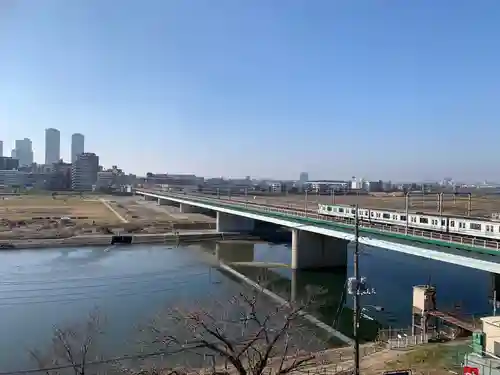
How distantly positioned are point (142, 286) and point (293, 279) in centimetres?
1161

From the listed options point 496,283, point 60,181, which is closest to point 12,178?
point 60,181

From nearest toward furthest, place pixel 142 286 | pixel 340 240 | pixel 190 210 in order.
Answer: pixel 142 286
pixel 340 240
pixel 190 210

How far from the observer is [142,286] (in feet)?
100

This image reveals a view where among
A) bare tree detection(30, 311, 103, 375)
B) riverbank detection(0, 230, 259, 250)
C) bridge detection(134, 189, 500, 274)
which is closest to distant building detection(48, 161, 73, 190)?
riverbank detection(0, 230, 259, 250)

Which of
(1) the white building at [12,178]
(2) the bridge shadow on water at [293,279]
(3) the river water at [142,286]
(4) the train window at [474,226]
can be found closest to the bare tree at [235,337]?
(3) the river water at [142,286]

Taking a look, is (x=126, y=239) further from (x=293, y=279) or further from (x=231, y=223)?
(x=293, y=279)

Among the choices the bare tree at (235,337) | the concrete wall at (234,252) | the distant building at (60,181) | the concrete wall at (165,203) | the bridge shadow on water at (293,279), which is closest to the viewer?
the bare tree at (235,337)

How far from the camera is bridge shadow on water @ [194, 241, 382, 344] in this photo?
2370 cm

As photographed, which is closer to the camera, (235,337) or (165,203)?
(235,337)

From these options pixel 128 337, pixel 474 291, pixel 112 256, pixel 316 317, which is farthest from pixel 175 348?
pixel 112 256

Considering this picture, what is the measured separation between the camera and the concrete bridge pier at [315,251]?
3831 centimetres

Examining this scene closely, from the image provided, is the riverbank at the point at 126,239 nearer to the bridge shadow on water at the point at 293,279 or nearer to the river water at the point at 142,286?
the river water at the point at 142,286

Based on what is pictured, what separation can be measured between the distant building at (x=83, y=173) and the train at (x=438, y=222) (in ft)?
528

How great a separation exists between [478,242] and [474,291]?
10.1m
